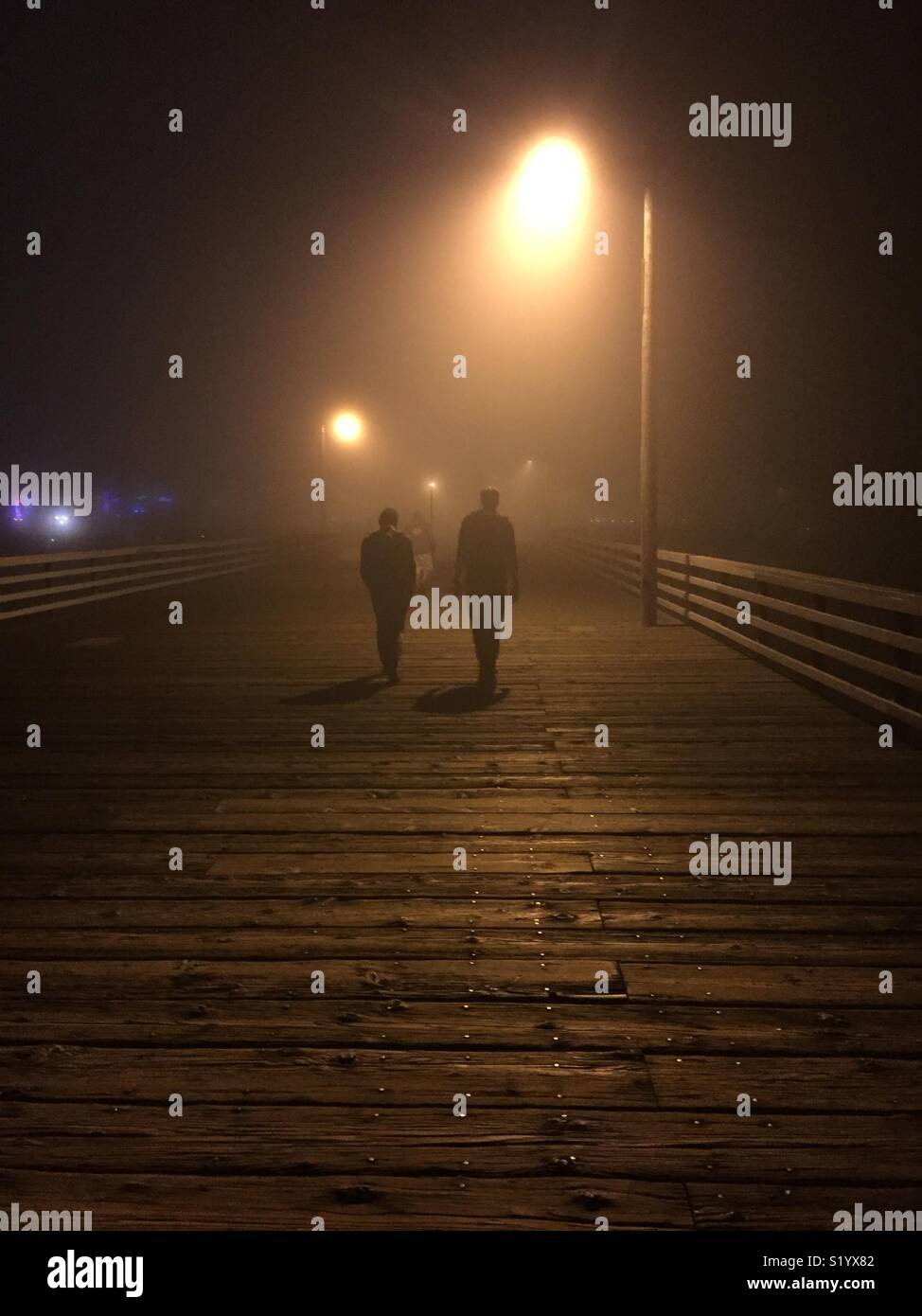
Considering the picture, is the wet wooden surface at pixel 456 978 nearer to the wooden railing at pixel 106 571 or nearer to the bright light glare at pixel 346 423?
the wooden railing at pixel 106 571

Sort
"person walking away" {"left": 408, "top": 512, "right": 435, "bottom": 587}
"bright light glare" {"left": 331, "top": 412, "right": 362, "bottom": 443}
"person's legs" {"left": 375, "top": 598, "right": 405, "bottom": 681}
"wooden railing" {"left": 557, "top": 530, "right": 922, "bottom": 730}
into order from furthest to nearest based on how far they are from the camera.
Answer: "bright light glare" {"left": 331, "top": 412, "right": 362, "bottom": 443} → "person walking away" {"left": 408, "top": 512, "right": 435, "bottom": 587} → "person's legs" {"left": 375, "top": 598, "right": 405, "bottom": 681} → "wooden railing" {"left": 557, "top": 530, "right": 922, "bottom": 730}

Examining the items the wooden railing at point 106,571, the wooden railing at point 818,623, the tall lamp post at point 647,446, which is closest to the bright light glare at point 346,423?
the wooden railing at point 106,571

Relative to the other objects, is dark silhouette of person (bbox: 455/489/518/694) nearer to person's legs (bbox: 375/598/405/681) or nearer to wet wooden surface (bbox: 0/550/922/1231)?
person's legs (bbox: 375/598/405/681)

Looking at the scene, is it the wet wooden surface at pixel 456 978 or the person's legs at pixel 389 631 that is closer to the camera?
the wet wooden surface at pixel 456 978

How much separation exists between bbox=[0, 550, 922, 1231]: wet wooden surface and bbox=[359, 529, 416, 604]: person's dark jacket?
8.95 ft

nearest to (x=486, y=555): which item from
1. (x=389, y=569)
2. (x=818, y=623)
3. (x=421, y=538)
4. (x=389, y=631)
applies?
(x=389, y=569)

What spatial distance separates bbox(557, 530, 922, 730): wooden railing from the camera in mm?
10109

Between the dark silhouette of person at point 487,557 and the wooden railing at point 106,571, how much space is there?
8.06 meters

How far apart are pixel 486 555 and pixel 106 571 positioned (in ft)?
48.6

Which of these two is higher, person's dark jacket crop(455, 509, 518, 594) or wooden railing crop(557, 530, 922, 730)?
person's dark jacket crop(455, 509, 518, 594)

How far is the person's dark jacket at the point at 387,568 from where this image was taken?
13.1 m

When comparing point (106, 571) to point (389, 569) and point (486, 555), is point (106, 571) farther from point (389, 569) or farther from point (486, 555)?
point (486, 555)

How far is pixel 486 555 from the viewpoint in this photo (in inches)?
485

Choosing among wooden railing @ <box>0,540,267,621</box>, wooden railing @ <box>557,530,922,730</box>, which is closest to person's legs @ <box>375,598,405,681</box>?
wooden railing @ <box>557,530,922,730</box>
